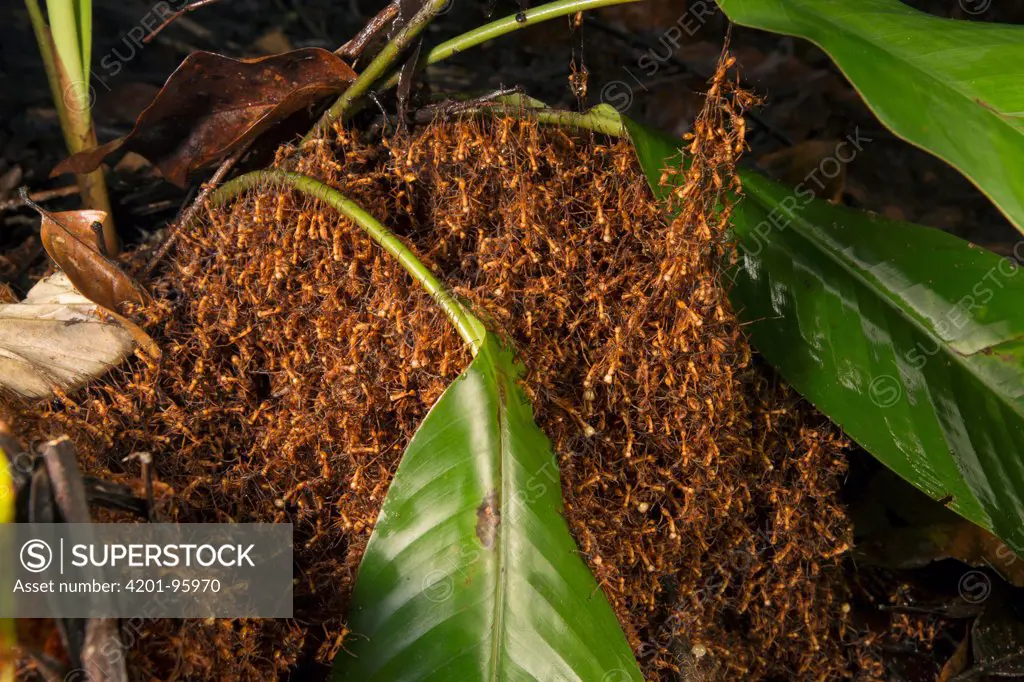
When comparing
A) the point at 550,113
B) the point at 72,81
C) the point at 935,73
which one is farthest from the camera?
the point at 72,81

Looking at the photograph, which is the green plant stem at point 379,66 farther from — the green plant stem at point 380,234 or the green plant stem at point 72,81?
the green plant stem at point 72,81

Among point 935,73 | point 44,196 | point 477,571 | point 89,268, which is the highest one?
point 44,196

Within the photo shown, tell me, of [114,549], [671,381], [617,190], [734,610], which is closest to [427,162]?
[617,190]

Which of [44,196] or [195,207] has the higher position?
[44,196]

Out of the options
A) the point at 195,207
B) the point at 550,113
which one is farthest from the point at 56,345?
the point at 550,113

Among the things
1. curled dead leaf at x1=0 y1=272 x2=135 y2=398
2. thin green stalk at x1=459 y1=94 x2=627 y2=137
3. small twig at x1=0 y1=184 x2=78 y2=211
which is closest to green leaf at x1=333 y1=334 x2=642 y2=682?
thin green stalk at x1=459 y1=94 x2=627 y2=137

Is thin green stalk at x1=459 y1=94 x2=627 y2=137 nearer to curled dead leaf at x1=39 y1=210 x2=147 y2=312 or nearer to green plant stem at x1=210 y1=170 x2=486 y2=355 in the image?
green plant stem at x1=210 y1=170 x2=486 y2=355

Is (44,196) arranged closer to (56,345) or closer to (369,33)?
(56,345)
